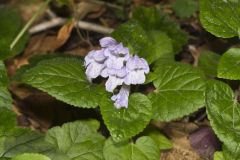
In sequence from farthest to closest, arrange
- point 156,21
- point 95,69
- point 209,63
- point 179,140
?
point 156,21 → point 209,63 → point 179,140 → point 95,69

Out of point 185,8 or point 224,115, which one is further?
point 185,8

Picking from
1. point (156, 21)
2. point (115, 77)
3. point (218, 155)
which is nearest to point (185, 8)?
point (156, 21)

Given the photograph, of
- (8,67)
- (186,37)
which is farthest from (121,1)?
(8,67)

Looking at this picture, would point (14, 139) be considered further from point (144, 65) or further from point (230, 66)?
point (230, 66)

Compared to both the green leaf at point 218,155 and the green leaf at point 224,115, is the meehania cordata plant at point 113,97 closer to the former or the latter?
the green leaf at point 224,115

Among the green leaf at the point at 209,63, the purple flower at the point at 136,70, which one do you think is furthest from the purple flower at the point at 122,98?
the green leaf at the point at 209,63

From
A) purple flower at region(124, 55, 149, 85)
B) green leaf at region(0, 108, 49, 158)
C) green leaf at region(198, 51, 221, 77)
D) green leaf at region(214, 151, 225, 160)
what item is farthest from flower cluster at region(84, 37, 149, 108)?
green leaf at region(198, 51, 221, 77)

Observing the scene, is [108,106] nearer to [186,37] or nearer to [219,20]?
[219,20]
